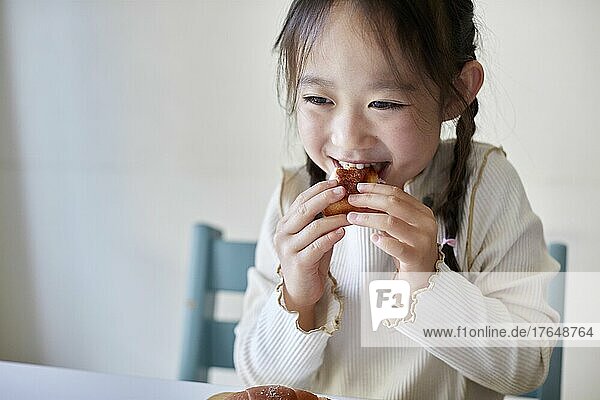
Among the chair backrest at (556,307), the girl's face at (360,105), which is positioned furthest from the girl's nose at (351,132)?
the chair backrest at (556,307)

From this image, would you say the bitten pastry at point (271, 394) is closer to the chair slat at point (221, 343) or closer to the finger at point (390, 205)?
the finger at point (390, 205)

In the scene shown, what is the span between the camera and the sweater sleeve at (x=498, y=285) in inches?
22.8

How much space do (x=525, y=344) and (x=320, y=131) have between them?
0.22 m

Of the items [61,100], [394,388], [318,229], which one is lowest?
[394,388]

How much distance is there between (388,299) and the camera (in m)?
0.60

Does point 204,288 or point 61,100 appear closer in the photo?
point 204,288

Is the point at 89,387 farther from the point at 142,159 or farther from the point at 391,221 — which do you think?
the point at 142,159

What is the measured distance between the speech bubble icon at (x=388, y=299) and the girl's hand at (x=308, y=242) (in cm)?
4

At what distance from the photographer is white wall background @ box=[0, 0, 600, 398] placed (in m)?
0.76

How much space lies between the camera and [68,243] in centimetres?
106

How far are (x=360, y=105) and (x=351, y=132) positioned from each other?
0.02 meters

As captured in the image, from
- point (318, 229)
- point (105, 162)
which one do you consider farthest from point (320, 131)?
point (105, 162)

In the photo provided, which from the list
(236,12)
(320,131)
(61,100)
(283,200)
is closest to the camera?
(320,131)

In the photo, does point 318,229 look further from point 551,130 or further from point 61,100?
point 61,100
